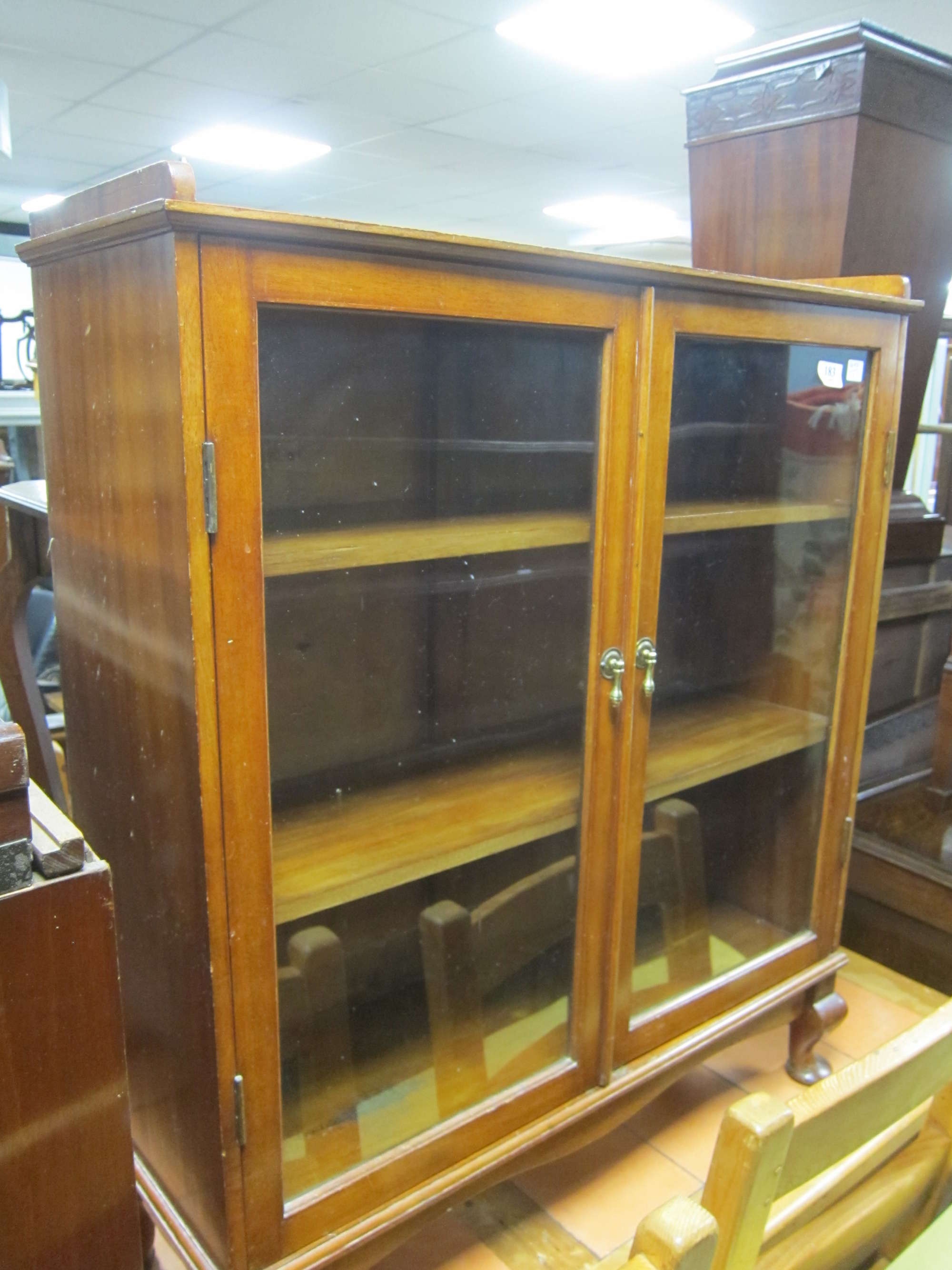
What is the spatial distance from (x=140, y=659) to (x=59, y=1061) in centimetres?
32

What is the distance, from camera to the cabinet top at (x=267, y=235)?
0.70 meters

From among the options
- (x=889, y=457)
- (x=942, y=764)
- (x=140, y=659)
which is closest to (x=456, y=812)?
(x=140, y=659)

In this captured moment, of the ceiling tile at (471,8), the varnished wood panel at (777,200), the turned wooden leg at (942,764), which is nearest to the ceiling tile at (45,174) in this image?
the ceiling tile at (471,8)

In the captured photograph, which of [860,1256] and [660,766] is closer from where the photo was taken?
[860,1256]

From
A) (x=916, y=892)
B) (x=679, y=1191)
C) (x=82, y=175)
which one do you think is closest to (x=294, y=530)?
(x=679, y=1191)

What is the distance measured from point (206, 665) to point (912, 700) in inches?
75.7

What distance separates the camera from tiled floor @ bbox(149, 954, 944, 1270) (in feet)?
3.93

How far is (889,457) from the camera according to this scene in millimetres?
1297

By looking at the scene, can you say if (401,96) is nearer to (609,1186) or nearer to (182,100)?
(182,100)

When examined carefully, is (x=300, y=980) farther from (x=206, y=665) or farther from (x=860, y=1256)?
(x=860, y=1256)

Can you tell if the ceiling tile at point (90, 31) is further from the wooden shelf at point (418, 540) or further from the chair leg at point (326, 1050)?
the chair leg at point (326, 1050)

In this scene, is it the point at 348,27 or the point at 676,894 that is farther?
the point at 348,27

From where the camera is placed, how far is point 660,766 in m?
1.23

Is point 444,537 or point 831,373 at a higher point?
point 831,373
